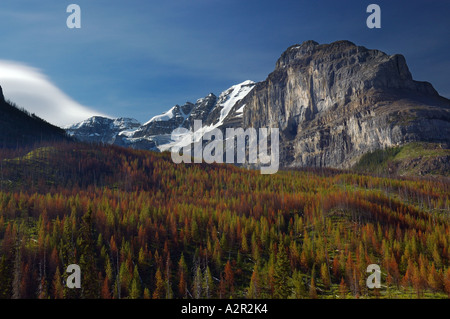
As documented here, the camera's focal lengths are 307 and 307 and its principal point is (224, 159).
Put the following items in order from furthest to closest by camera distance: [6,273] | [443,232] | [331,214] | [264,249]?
1. [331,214]
2. [443,232]
3. [264,249]
4. [6,273]

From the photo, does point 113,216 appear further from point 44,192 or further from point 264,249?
point 44,192

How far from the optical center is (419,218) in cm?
13938

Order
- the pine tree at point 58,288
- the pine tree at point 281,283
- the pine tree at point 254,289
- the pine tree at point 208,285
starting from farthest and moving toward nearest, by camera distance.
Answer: the pine tree at point 208,285 < the pine tree at point 254,289 < the pine tree at point 281,283 < the pine tree at point 58,288

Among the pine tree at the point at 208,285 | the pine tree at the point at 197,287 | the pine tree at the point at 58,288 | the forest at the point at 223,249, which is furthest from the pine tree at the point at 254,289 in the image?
the pine tree at the point at 58,288

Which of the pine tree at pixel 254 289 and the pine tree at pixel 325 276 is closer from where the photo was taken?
the pine tree at pixel 254 289

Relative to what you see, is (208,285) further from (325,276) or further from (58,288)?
(58,288)

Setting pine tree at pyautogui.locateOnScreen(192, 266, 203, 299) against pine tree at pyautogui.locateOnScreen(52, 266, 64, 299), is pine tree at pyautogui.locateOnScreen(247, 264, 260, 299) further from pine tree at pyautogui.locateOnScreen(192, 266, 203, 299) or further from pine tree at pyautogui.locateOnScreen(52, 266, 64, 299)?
pine tree at pyautogui.locateOnScreen(52, 266, 64, 299)

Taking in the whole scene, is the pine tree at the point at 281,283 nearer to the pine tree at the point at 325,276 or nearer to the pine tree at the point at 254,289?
the pine tree at the point at 254,289

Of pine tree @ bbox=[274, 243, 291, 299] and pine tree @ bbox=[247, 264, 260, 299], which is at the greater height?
pine tree @ bbox=[274, 243, 291, 299]

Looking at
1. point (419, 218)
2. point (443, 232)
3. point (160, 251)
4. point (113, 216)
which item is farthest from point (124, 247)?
point (419, 218)

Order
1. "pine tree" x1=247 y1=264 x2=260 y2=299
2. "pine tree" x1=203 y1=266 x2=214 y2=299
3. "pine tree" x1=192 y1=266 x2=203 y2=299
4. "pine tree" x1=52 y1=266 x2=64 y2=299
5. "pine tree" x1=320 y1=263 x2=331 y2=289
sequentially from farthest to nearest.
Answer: "pine tree" x1=320 y1=263 x2=331 y2=289, "pine tree" x1=203 y1=266 x2=214 y2=299, "pine tree" x1=247 y1=264 x2=260 y2=299, "pine tree" x1=192 y1=266 x2=203 y2=299, "pine tree" x1=52 y1=266 x2=64 y2=299

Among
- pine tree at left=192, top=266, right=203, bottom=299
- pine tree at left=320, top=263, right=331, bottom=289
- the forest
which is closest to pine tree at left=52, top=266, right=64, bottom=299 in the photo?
the forest
